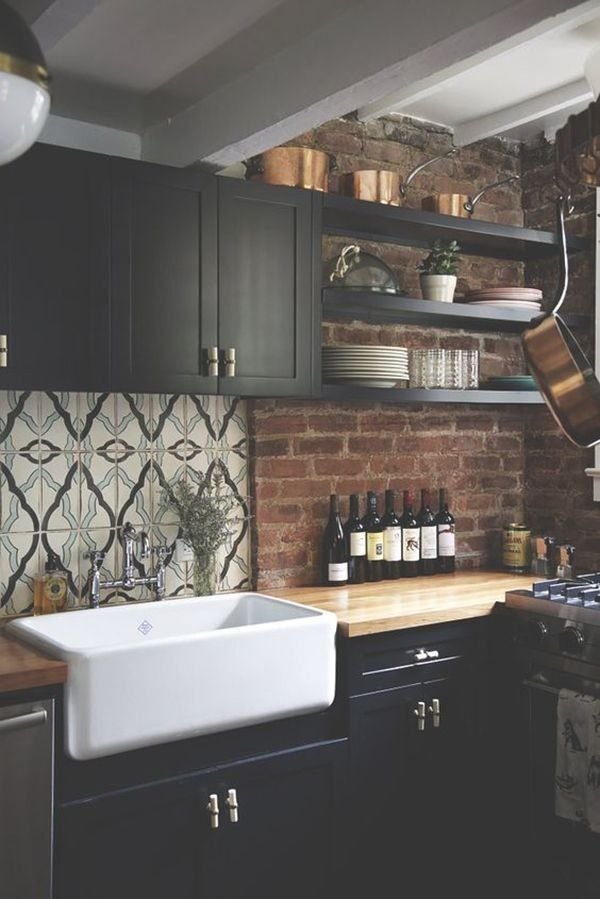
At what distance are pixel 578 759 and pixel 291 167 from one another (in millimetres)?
2104

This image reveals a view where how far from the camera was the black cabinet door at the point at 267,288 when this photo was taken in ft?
9.80

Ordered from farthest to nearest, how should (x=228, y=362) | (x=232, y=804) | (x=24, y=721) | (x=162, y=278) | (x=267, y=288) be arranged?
1. (x=267, y=288)
2. (x=228, y=362)
3. (x=162, y=278)
4. (x=232, y=804)
5. (x=24, y=721)

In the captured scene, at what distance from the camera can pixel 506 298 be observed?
147 inches

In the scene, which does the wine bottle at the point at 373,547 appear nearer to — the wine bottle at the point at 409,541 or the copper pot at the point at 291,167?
the wine bottle at the point at 409,541

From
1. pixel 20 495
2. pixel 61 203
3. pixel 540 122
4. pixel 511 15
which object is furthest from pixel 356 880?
pixel 540 122

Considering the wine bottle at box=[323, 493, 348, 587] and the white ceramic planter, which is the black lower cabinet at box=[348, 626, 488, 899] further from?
the white ceramic planter

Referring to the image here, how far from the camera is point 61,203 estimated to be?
2.68 m

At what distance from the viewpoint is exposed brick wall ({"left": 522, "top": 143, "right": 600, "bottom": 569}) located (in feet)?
12.6

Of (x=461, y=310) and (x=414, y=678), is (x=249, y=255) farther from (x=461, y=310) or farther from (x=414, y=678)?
(x=414, y=678)

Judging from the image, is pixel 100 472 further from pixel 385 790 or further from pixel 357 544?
pixel 385 790

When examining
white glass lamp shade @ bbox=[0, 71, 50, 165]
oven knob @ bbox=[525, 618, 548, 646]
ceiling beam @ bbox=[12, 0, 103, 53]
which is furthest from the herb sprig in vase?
white glass lamp shade @ bbox=[0, 71, 50, 165]

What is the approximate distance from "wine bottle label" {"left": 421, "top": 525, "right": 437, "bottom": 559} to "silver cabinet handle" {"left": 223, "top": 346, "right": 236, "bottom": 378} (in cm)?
113

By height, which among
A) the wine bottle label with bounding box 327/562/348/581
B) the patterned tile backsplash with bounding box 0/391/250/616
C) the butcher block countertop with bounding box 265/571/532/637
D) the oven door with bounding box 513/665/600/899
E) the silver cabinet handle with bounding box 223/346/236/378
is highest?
the silver cabinet handle with bounding box 223/346/236/378

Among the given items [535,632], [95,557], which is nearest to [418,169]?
[535,632]
